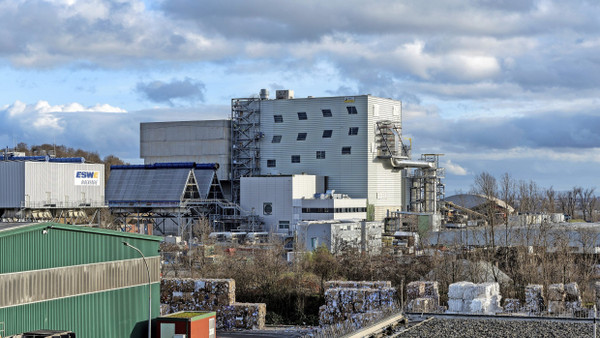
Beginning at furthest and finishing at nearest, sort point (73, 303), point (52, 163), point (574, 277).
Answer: point (52, 163) < point (574, 277) < point (73, 303)

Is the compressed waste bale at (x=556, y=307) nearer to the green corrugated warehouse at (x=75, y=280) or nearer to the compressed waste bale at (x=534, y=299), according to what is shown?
the compressed waste bale at (x=534, y=299)

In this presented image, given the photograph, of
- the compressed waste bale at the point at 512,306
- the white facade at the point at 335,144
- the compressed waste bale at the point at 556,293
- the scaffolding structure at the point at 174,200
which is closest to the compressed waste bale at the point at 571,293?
the compressed waste bale at the point at 556,293

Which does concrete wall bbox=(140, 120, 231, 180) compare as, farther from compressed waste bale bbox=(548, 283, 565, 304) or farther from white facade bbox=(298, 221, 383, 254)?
compressed waste bale bbox=(548, 283, 565, 304)

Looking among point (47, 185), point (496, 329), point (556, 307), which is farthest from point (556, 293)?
point (47, 185)

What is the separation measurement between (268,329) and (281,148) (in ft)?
210

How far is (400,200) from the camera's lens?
10156 cm

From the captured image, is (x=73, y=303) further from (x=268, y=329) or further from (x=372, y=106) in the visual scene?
(x=372, y=106)

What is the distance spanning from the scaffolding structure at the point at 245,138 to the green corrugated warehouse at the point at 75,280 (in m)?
66.6

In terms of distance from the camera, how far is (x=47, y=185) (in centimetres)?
7725

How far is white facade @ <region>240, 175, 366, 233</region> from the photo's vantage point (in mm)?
90562

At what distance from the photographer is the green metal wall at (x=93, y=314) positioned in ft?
88.7

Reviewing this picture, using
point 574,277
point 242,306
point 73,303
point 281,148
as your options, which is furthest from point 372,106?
point 73,303

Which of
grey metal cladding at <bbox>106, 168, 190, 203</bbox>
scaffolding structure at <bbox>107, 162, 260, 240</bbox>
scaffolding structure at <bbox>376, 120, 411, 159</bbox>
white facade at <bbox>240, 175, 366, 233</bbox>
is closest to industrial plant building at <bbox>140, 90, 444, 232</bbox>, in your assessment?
scaffolding structure at <bbox>376, 120, 411, 159</bbox>

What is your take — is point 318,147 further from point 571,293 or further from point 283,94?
point 571,293
